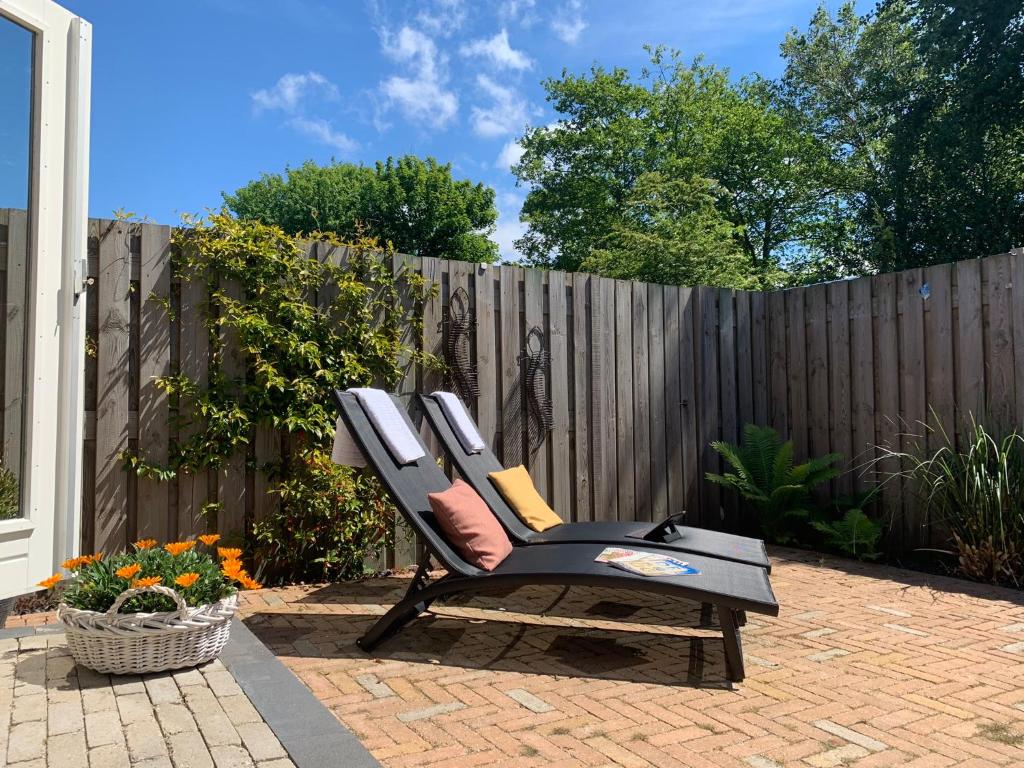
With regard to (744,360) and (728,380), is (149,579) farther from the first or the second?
(744,360)

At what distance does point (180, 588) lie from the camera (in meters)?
2.60

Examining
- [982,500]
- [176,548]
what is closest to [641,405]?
[982,500]

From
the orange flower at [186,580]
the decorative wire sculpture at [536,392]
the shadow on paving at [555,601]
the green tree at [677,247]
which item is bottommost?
the shadow on paving at [555,601]

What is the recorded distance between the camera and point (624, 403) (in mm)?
5984

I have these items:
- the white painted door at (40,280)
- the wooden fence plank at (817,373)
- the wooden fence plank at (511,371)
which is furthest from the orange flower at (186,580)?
the wooden fence plank at (817,373)

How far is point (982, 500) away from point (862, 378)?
1.46 m

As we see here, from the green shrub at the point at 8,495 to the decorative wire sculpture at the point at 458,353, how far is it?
2698 mm

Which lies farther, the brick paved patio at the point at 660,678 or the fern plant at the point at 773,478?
the fern plant at the point at 773,478

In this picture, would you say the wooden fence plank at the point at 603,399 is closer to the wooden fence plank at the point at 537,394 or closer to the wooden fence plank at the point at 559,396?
the wooden fence plank at the point at 559,396

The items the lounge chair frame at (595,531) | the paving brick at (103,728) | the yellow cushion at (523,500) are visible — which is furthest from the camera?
the yellow cushion at (523,500)

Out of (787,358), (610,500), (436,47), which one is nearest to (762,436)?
(787,358)

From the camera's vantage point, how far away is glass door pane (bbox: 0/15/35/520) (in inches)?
113

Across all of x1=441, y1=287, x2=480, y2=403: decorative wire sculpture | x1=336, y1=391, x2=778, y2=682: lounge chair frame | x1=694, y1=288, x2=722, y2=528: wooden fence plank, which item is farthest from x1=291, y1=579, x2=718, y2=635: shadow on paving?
x1=694, y1=288, x2=722, y2=528: wooden fence plank

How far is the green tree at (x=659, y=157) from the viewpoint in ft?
69.0
